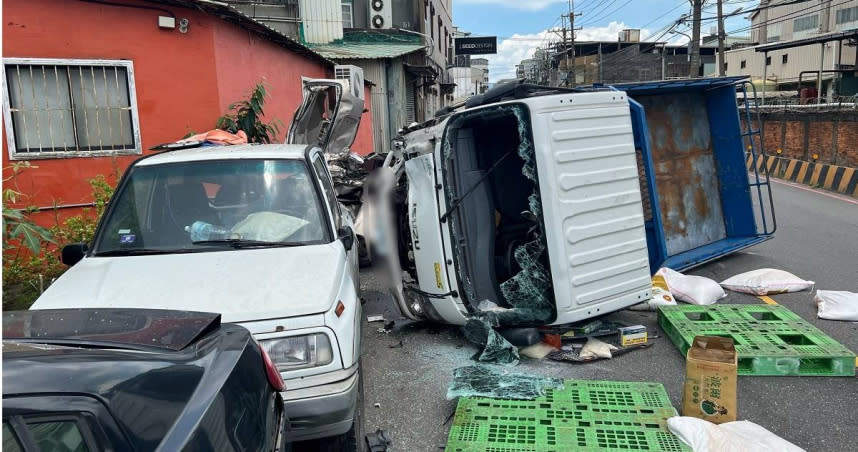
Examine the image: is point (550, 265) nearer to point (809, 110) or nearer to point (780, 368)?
point (780, 368)

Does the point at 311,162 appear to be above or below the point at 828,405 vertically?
above

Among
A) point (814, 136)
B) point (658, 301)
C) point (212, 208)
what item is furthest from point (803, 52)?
point (212, 208)

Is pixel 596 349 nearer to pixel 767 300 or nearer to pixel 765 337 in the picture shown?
pixel 765 337

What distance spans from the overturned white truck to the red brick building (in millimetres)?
4180

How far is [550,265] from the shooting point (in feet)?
14.4

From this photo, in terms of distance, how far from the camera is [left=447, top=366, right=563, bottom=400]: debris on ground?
13.1 ft

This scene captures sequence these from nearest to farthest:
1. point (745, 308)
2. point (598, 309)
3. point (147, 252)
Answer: point (147, 252)
point (598, 309)
point (745, 308)

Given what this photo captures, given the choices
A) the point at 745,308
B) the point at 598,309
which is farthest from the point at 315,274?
the point at 745,308

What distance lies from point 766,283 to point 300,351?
5.43m

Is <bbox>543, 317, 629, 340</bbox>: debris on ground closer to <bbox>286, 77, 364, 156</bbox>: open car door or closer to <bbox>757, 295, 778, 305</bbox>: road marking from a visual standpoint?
<bbox>757, 295, 778, 305</bbox>: road marking

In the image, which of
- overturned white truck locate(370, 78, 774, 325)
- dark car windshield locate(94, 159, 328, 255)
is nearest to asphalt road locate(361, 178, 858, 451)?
overturned white truck locate(370, 78, 774, 325)

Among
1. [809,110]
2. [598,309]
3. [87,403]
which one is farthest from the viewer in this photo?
[809,110]

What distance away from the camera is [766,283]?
6180 millimetres

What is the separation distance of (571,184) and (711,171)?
173 inches
